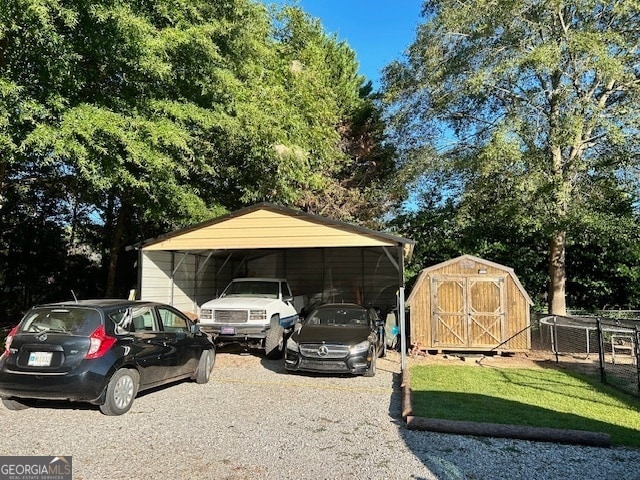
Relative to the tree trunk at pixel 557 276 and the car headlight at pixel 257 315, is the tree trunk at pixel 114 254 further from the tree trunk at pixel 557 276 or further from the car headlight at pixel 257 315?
the tree trunk at pixel 557 276

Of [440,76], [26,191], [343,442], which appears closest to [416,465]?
[343,442]

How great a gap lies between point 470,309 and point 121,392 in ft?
28.0

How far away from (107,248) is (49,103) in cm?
1309

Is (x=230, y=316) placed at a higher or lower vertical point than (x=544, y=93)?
lower

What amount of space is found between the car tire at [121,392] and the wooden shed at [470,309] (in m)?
7.44

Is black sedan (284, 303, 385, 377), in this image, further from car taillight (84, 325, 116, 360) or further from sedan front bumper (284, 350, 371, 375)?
car taillight (84, 325, 116, 360)

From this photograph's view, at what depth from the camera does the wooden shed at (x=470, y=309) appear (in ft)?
39.4

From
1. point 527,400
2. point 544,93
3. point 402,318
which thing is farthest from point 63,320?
point 544,93

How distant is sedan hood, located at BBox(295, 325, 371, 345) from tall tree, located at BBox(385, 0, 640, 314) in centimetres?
644

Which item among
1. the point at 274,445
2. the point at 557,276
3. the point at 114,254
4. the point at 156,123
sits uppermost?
the point at 156,123

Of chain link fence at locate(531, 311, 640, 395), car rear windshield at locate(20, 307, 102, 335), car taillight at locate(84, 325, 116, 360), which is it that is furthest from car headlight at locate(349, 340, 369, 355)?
chain link fence at locate(531, 311, 640, 395)

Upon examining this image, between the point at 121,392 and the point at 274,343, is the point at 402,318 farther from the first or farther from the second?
the point at 121,392

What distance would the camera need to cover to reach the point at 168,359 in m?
7.44

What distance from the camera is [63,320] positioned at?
6.46 meters
